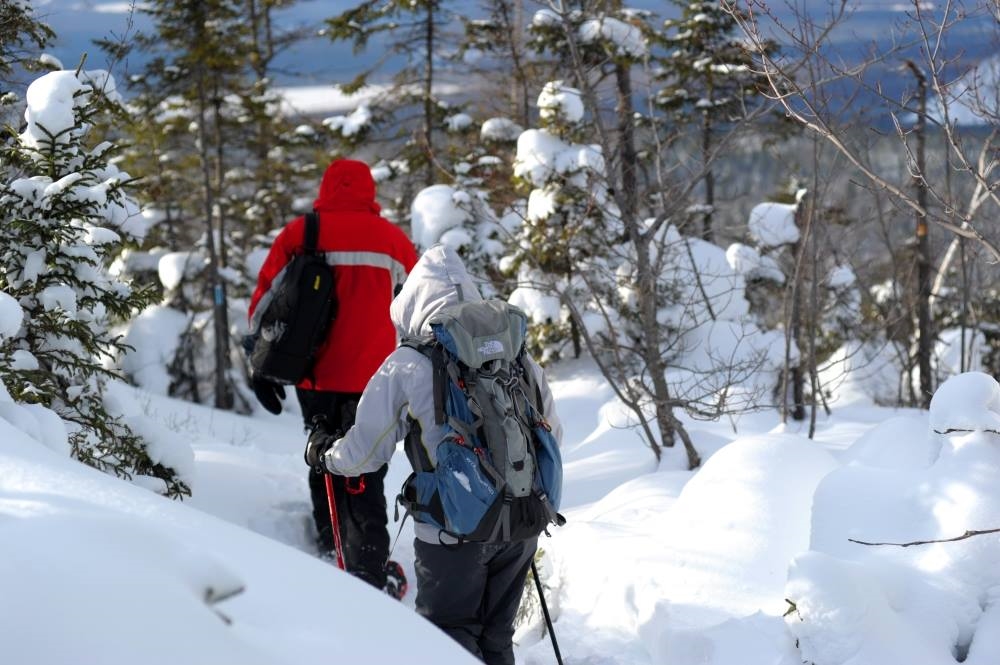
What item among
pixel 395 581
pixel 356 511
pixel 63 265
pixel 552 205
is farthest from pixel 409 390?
pixel 552 205

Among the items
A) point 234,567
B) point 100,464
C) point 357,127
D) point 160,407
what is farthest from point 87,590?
point 357,127

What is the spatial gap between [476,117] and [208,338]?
6.88 m

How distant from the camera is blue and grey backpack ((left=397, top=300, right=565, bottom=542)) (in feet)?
10.6

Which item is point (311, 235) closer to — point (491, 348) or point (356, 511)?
point (356, 511)

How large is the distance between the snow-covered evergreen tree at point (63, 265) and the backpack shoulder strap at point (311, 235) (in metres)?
1.10

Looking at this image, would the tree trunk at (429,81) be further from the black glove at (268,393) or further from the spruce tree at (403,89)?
the black glove at (268,393)

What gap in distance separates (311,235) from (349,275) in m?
0.30

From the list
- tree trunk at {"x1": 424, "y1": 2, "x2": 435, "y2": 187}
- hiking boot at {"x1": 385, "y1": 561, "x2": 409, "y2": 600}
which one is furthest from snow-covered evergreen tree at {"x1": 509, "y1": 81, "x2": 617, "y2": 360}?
hiking boot at {"x1": 385, "y1": 561, "x2": 409, "y2": 600}

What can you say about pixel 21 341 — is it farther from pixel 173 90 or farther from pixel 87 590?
pixel 173 90

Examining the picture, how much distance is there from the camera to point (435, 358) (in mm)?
3318

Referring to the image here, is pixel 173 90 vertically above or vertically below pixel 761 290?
above

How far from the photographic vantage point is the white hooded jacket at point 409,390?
10.9 feet

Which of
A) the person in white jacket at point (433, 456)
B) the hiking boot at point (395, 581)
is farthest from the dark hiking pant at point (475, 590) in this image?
the hiking boot at point (395, 581)

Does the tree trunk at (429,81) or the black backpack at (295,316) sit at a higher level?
the tree trunk at (429,81)
